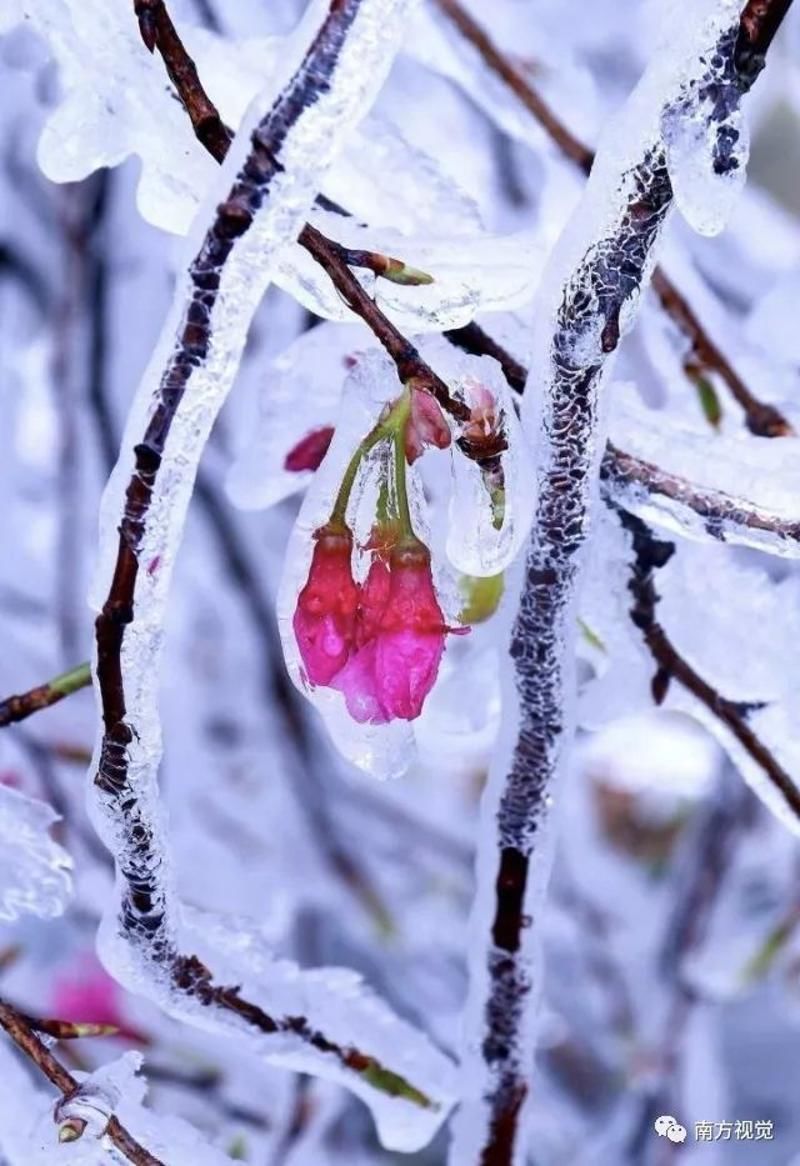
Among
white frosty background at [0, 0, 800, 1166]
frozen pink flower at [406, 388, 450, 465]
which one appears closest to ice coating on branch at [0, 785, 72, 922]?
white frosty background at [0, 0, 800, 1166]

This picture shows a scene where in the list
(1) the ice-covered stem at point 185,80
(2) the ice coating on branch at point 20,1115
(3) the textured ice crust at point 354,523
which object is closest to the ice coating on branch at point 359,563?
(3) the textured ice crust at point 354,523

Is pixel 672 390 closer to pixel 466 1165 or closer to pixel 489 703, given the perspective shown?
pixel 489 703

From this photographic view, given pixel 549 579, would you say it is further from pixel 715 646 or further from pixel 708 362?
pixel 708 362

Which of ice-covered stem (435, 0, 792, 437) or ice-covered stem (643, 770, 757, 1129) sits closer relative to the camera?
ice-covered stem (435, 0, 792, 437)

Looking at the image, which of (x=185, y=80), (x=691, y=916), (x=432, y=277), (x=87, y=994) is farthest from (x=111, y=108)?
(x=691, y=916)

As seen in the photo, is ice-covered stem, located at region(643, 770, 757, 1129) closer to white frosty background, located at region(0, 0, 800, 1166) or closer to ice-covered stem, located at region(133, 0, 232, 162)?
white frosty background, located at region(0, 0, 800, 1166)

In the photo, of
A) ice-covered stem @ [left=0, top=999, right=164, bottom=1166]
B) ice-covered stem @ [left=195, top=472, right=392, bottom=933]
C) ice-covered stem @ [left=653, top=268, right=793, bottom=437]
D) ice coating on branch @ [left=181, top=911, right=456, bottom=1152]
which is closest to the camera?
ice-covered stem @ [left=0, top=999, right=164, bottom=1166]

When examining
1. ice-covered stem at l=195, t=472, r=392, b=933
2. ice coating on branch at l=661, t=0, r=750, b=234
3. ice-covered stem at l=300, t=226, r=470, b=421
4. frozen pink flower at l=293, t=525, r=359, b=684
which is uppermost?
ice-covered stem at l=195, t=472, r=392, b=933

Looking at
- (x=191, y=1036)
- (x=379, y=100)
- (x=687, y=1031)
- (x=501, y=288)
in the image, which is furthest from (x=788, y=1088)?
(x=501, y=288)
